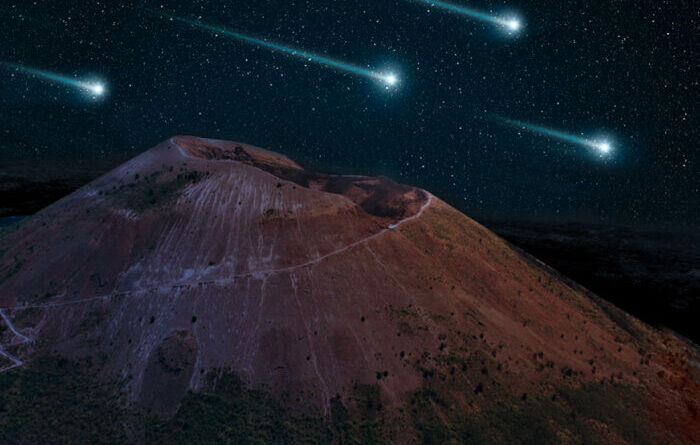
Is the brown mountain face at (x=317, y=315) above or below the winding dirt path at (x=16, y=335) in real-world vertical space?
above

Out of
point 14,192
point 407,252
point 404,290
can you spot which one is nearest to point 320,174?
point 407,252

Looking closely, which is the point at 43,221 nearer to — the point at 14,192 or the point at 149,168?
the point at 149,168

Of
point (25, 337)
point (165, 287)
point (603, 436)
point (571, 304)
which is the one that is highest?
point (571, 304)

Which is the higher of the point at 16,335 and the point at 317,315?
the point at 317,315

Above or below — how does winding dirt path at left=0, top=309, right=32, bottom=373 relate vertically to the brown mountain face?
below

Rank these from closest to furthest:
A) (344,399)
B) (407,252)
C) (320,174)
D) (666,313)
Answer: (344,399), (407,252), (320,174), (666,313)

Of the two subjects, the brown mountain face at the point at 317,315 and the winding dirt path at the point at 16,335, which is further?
the winding dirt path at the point at 16,335

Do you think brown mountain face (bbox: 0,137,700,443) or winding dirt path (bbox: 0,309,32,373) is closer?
brown mountain face (bbox: 0,137,700,443)

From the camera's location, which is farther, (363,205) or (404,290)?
(363,205)
